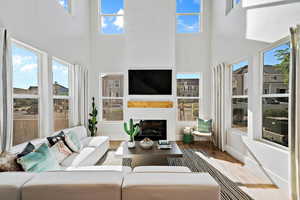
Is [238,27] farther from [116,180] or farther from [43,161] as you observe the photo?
[43,161]

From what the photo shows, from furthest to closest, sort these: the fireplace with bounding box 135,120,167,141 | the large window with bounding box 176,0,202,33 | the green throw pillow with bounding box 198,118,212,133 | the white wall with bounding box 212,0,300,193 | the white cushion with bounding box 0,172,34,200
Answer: the large window with bounding box 176,0,202,33
the fireplace with bounding box 135,120,167,141
the green throw pillow with bounding box 198,118,212,133
the white wall with bounding box 212,0,300,193
the white cushion with bounding box 0,172,34,200

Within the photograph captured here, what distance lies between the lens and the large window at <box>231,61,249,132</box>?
13.1ft

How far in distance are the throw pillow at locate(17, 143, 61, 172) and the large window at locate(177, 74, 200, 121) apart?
4.16m

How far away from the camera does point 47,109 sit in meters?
3.54

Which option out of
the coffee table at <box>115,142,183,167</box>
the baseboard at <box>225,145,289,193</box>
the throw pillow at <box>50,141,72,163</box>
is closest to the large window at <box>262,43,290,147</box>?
the baseboard at <box>225,145,289,193</box>

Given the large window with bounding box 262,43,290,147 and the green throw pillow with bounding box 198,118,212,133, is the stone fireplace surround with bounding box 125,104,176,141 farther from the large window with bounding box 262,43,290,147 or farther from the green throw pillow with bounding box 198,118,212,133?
the large window with bounding box 262,43,290,147

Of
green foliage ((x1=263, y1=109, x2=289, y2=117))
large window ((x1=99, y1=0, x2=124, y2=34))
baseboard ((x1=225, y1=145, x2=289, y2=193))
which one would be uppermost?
large window ((x1=99, y1=0, x2=124, y2=34))

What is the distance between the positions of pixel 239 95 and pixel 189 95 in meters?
1.78

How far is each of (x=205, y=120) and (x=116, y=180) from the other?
4444mm

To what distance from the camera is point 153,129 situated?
537 cm

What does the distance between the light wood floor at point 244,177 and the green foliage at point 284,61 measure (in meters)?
1.65

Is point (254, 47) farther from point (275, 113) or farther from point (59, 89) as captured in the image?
point (59, 89)

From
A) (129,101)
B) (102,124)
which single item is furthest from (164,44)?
(102,124)

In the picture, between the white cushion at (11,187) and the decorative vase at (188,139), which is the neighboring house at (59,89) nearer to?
the white cushion at (11,187)
